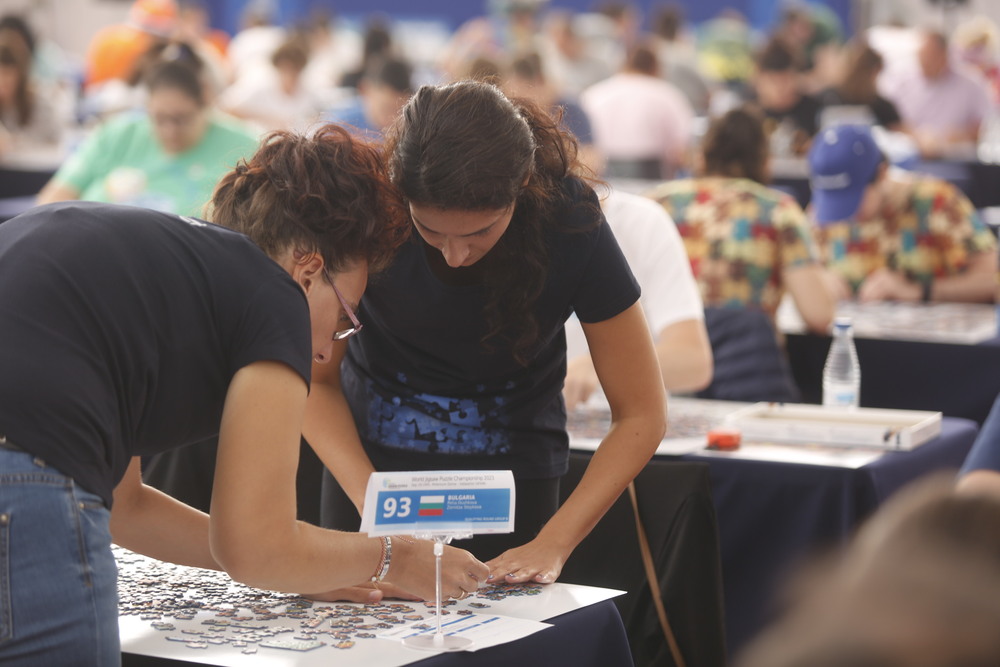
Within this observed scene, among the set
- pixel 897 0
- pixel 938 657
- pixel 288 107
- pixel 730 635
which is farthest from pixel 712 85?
pixel 938 657

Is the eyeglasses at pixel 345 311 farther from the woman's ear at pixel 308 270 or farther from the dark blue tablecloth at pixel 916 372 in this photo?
the dark blue tablecloth at pixel 916 372

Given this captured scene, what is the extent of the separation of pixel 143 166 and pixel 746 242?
2.21 meters

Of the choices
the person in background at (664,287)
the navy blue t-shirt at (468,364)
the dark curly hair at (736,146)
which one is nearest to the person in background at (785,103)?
the dark curly hair at (736,146)

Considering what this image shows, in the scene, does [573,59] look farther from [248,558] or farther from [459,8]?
[248,558]

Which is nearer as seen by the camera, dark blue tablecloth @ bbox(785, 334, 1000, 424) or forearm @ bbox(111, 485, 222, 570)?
forearm @ bbox(111, 485, 222, 570)

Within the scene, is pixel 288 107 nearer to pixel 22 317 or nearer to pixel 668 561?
pixel 668 561

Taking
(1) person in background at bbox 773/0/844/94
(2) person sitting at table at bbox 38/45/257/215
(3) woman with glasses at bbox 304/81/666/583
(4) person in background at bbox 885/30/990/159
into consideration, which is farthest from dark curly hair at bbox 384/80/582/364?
(1) person in background at bbox 773/0/844/94

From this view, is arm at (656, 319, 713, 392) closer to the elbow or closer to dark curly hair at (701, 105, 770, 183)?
dark curly hair at (701, 105, 770, 183)

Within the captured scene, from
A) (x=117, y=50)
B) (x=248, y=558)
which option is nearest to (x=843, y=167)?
(x=248, y=558)

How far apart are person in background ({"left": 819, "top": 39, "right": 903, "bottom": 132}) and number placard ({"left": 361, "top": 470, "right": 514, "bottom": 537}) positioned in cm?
707

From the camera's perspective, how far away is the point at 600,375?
6.56 ft

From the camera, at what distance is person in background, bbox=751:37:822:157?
27.0 ft

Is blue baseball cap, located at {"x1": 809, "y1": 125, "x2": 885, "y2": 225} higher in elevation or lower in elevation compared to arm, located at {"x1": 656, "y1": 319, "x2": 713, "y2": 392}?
higher

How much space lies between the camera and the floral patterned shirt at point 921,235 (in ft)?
14.5
